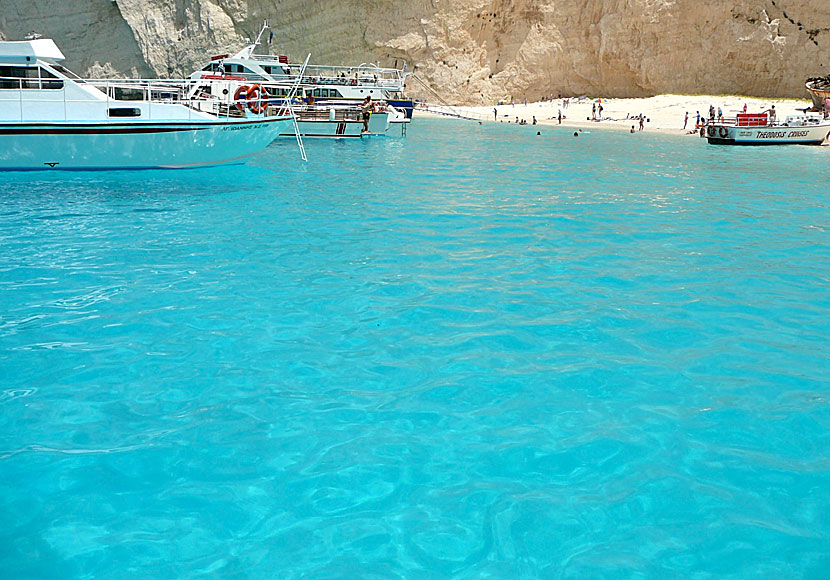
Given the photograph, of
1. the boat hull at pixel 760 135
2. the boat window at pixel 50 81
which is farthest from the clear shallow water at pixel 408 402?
the boat hull at pixel 760 135

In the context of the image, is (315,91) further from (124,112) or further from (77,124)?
(77,124)

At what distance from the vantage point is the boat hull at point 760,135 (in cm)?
3509

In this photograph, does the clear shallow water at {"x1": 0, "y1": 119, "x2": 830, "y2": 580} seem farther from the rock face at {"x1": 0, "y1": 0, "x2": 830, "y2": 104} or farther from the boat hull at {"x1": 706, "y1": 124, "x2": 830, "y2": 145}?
the rock face at {"x1": 0, "y1": 0, "x2": 830, "y2": 104}

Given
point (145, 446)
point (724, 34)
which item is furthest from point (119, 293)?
point (724, 34)

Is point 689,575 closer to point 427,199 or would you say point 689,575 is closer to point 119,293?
point 119,293

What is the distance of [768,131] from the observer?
35.6 meters

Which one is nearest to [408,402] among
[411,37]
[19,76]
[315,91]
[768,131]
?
[19,76]

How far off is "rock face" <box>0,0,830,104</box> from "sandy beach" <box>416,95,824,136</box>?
3537 millimetres

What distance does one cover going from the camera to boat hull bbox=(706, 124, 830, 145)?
1382 inches

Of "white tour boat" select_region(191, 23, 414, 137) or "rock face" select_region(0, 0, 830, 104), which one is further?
"rock face" select_region(0, 0, 830, 104)

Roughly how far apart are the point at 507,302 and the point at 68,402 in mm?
4734

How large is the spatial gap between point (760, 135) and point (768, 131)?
494 millimetres

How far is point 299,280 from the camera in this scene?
8781 millimetres

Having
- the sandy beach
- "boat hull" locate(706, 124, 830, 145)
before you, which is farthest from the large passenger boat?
the sandy beach
